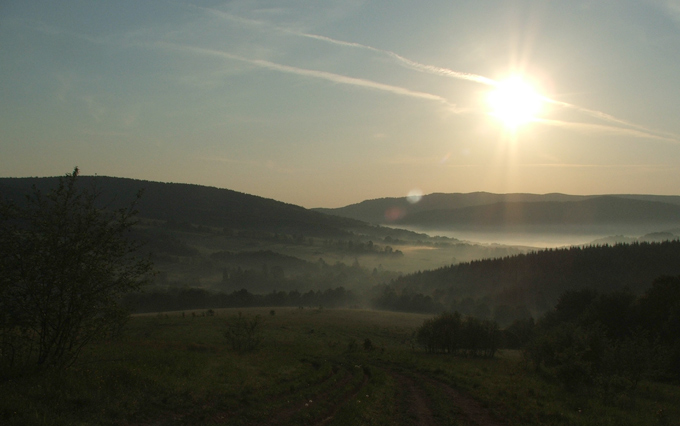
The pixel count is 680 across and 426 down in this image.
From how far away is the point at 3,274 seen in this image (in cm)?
1440

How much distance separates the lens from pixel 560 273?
147m

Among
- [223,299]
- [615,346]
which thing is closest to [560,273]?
[223,299]

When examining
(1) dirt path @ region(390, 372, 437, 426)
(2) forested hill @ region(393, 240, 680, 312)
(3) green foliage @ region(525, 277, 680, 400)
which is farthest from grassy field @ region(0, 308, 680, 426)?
(2) forested hill @ region(393, 240, 680, 312)

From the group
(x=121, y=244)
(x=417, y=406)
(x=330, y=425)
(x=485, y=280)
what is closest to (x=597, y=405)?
(x=417, y=406)

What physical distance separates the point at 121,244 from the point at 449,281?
17886cm

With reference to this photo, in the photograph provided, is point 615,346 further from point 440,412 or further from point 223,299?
point 223,299

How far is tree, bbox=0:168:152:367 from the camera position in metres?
14.9

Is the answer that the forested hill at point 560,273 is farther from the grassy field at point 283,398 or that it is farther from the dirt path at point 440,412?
the dirt path at point 440,412

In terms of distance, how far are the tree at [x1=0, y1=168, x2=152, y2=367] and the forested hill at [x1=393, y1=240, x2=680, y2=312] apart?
125m

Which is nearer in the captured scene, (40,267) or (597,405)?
(40,267)

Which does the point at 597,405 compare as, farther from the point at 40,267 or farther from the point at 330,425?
the point at 40,267

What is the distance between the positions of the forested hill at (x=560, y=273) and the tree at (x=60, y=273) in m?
125

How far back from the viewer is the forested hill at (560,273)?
425 ft

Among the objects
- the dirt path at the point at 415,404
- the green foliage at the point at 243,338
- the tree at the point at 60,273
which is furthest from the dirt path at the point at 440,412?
the green foliage at the point at 243,338
